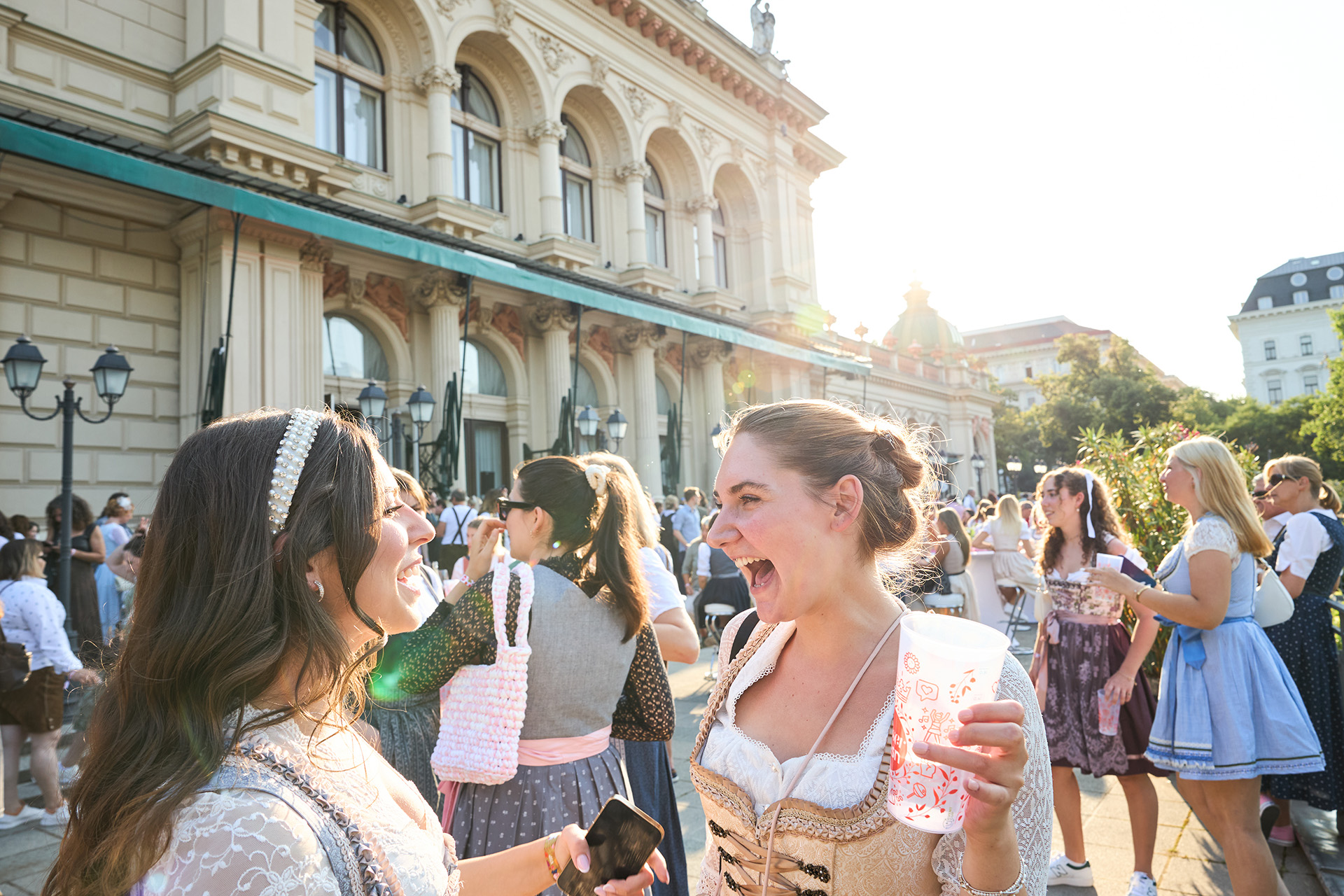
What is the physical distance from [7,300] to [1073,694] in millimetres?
13228

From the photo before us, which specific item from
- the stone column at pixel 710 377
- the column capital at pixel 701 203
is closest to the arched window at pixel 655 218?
the column capital at pixel 701 203

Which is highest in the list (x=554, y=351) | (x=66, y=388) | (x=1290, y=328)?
(x=1290, y=328)

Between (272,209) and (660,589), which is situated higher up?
(272,209)

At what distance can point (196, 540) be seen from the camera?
131cm

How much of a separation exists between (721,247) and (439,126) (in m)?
11.7

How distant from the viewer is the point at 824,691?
170cm

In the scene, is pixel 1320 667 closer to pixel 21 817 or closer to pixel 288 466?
pixel 288 466

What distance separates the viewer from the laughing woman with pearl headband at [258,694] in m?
1.09

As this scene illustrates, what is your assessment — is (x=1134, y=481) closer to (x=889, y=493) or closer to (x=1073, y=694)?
(x=1073, y=694)

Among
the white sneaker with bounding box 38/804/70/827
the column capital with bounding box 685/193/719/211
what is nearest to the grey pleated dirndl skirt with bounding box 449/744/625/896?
the white sneaker with bounding box 38/804/70/827

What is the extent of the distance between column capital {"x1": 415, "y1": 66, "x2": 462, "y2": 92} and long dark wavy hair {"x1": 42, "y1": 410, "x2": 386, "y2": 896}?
1710 centimetres

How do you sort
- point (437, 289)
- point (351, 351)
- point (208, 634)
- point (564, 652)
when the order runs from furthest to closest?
point (437, 289) < point (351, 351) < point (564, 652) < point (208, 634)

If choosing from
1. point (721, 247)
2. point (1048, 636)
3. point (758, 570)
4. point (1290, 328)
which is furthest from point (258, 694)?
point (1290, 328)

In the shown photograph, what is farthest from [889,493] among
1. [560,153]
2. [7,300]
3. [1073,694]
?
[560,153]
